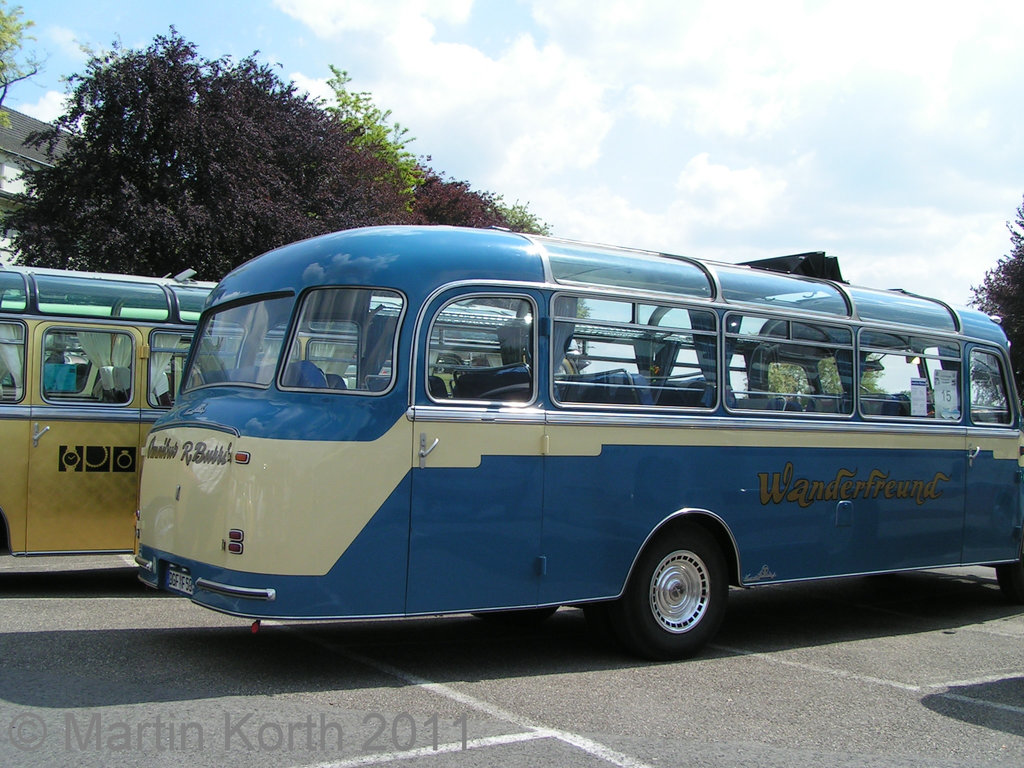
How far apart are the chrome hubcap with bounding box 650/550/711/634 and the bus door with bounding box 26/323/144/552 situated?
17.3ft

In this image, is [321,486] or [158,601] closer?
[321,486]

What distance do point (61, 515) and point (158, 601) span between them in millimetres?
1270

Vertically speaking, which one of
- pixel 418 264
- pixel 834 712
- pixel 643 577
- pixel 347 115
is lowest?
pixel 834 712

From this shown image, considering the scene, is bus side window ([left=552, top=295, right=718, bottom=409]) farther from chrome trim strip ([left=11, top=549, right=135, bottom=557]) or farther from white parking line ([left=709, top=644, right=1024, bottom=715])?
chrome trim strip ([left=11, top=549, right=135, bottom=557])

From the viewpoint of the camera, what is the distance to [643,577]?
7.36 metres

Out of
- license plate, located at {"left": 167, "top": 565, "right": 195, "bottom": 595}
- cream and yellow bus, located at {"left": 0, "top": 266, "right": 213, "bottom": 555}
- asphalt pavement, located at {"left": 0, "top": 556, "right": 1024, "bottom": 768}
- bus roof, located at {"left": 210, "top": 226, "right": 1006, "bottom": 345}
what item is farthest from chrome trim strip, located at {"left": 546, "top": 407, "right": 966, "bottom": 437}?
cream and yellow bus, located at {"left": 0, "top": 266, "right": 213, "bottom": 555}

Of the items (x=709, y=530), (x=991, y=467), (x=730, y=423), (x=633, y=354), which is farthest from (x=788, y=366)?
(x=991, y=467)

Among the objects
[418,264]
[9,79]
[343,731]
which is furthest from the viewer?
[9,79]

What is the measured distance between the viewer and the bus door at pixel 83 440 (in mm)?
9508

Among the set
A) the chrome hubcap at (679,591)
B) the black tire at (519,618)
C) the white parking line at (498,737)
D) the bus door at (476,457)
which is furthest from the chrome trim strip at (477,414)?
the black tire at (519,618)

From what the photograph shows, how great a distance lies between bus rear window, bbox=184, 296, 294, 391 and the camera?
267 inches

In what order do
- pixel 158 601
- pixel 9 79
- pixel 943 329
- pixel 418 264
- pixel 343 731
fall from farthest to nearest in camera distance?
1. pixel 9 79
2. pixel 943 329
3. pixel 158 601
4. pixel 418 264
5. pixel 343 731

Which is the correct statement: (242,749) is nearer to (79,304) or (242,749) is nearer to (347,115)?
(79,304)

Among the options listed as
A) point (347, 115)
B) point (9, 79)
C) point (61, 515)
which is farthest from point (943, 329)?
point (347, 115)
